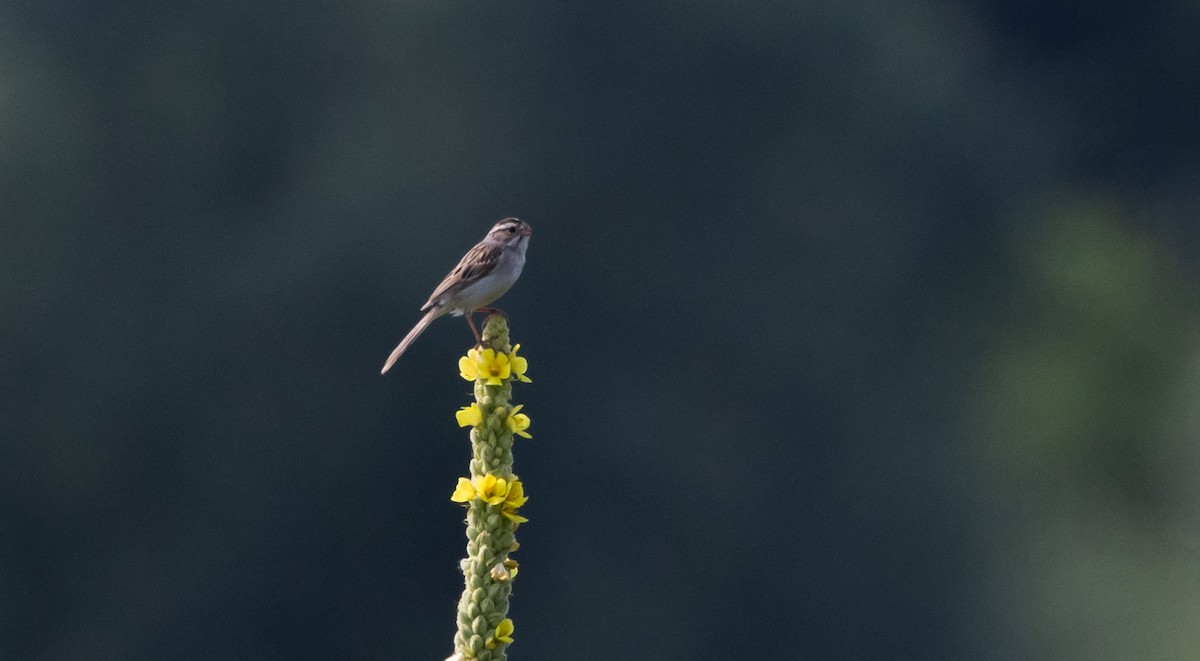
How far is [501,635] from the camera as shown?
1283mm

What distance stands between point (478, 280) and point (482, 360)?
4.16 feet

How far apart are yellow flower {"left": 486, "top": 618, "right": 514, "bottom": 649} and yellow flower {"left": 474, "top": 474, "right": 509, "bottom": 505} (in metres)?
0.12

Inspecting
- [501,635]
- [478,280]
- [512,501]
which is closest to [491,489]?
[512,501]

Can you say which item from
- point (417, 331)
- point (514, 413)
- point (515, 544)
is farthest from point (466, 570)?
point (417, 331)

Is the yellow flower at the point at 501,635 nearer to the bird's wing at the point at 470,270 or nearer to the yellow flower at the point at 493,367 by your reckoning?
the yellow flower at the point at 493,367

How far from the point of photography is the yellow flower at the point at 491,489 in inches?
50.6

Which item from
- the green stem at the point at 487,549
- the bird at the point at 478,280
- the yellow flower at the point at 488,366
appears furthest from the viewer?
the bird at the point at 478,280

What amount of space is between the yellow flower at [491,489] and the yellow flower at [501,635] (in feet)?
0.40

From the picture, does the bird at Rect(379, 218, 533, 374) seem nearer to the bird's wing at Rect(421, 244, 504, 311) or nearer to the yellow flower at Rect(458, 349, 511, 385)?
the bird's wing at Rect(421, 244, 504, 311)

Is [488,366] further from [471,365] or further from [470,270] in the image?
[470,270]

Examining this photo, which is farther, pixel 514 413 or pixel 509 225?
pixel 509 225

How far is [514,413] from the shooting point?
53.8 inches

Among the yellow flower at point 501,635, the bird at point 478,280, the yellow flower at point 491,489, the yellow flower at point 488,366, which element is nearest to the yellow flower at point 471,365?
the yellow flower at point 488,366

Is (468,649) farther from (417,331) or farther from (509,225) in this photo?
(509,225)
